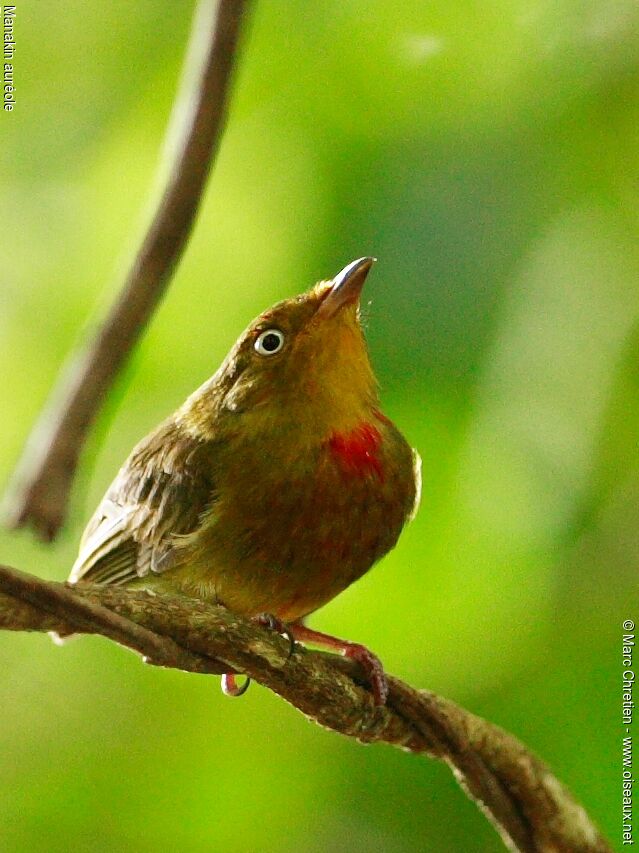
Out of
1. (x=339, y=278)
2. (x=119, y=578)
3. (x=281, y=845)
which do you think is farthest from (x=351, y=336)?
(x=281, y=845)

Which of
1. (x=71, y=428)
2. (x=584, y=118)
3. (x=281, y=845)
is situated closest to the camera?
(x=71, y=428)

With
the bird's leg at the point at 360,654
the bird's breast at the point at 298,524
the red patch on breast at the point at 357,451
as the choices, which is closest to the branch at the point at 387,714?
the bird's leg at the point at 360,654

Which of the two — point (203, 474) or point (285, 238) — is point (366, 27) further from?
point (203, 474)

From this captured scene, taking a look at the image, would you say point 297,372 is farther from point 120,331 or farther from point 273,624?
point 273,624

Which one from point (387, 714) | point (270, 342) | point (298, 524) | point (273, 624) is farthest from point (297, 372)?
point (387, 714)

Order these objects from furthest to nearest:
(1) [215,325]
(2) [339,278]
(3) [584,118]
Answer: (3) [584,118], (1) [215,325], (2) [339,278]

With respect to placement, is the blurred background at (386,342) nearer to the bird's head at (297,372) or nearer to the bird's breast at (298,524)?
the bird's head at (297,372)
